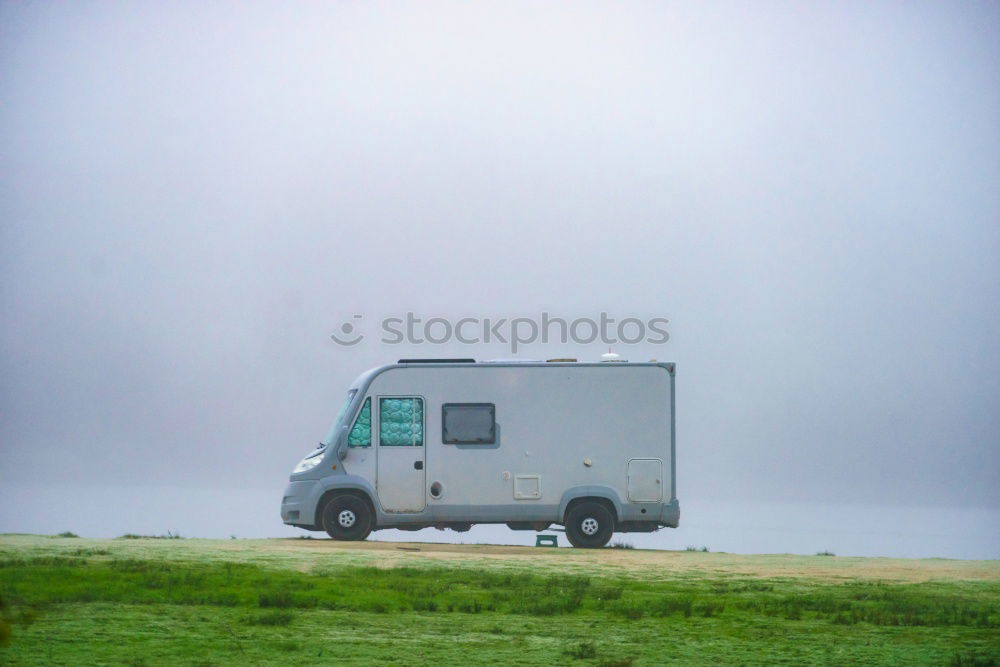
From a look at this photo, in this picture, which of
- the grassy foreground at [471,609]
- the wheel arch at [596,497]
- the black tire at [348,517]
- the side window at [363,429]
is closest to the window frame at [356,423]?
the side window at [363,429]

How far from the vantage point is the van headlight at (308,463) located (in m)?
20.4

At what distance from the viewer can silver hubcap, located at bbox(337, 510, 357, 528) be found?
20.3m

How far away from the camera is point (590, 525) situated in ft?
66.3

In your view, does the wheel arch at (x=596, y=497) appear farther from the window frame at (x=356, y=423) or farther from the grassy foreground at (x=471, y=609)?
the window frame at (x=356, y=423)

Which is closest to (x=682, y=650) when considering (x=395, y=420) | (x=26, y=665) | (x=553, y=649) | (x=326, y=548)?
(x=553, y=649)

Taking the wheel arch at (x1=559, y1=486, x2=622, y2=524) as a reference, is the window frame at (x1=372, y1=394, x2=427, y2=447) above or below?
above

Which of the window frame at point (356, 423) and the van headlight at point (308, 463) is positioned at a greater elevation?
the window frame at point (356, 423)

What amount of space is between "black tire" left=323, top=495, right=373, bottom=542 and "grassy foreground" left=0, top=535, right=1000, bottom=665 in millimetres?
2408

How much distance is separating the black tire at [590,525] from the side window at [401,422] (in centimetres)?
270

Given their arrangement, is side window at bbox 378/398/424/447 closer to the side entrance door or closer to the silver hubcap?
the side entrance door

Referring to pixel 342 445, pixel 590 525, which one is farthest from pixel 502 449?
pixel 342 445

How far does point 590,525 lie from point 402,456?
10.4 ft

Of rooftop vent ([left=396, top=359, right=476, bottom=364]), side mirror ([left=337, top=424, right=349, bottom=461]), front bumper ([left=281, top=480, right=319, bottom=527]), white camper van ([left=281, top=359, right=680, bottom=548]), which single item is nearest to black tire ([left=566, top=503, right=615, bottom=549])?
white camper van ([left=281, top=359, right=680, bottom=548])

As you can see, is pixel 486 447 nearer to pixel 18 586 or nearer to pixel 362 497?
pixel 362 497
